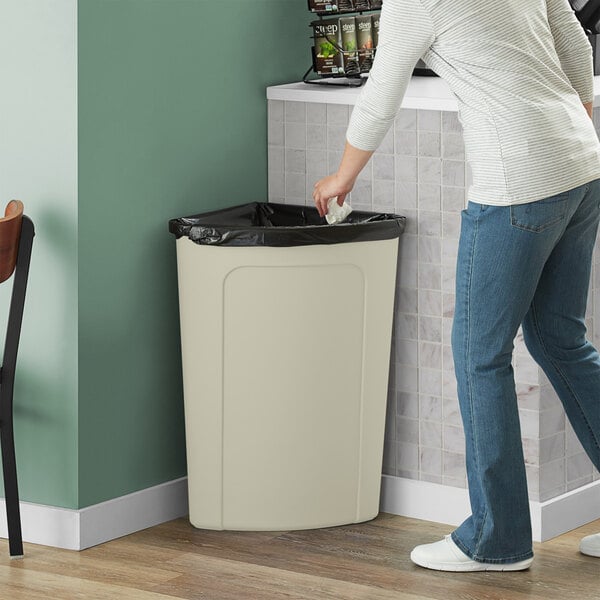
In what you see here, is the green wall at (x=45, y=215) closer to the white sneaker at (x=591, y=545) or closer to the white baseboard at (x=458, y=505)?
the white baseboard at (x=458, y=505)

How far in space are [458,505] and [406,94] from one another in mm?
906

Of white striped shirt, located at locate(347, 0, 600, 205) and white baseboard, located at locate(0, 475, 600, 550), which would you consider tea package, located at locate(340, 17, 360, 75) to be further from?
white baseboard, located at locate(0, 475, 600, 550)

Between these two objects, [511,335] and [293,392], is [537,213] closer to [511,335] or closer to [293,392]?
[511,335]

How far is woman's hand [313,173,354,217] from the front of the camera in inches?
101

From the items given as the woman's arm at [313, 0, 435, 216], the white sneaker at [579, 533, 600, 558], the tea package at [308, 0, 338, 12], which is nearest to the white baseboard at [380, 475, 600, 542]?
the white sneaker at [579, 533, 600, 558]

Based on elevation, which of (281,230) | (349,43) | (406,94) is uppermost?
(349,43)

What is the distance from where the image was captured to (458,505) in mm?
3002

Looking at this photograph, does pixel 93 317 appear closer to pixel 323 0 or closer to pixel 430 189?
pixel 430 189

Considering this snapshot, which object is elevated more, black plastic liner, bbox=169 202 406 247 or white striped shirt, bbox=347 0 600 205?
white striped shirt, bbox=347 0 600 205

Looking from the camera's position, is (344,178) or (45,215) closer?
(344,178)

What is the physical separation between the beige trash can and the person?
0.23 meters

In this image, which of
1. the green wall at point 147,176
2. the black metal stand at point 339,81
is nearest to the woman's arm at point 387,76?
the green wall at point 147,176

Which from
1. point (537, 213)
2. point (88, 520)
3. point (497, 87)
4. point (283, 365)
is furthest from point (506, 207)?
point (88, 520)

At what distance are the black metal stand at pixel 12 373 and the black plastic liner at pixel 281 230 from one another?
36cm
